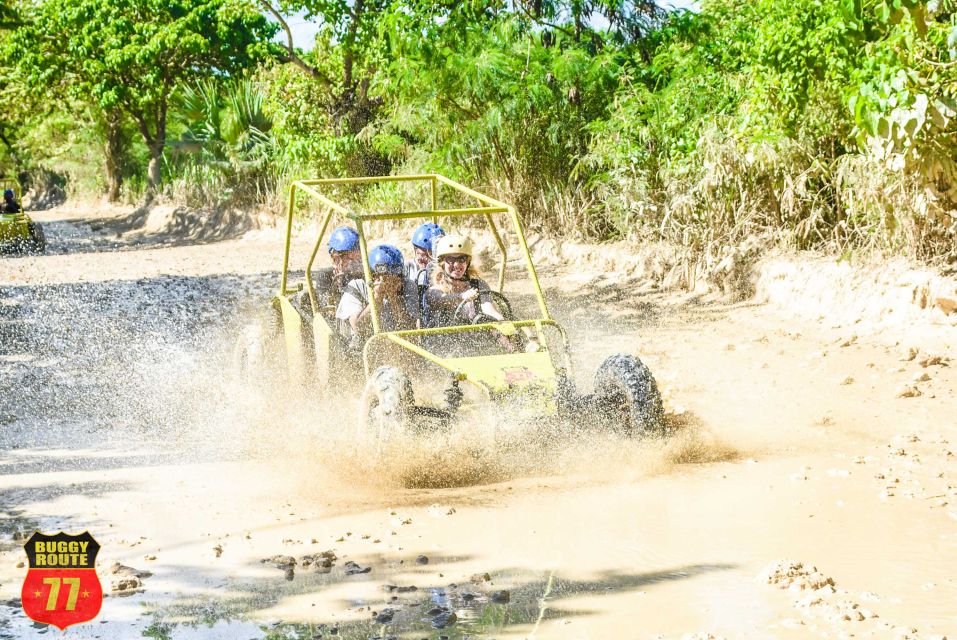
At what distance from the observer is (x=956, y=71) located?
25.4 feet

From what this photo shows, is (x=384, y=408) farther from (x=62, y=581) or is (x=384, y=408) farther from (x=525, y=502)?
(x=62, y=581)

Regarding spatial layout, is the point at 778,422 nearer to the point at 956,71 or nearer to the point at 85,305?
the point at 956,71

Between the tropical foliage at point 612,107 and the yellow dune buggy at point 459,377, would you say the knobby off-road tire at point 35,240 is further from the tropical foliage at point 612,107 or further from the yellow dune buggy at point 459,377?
the yellow dune buggy at point 459,377

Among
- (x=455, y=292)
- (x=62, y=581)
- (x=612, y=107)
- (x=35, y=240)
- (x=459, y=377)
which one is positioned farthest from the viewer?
(x=35, y=240)

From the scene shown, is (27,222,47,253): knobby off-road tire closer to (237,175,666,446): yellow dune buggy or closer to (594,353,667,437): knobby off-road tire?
(237,175,666,446): yellow dune buggy

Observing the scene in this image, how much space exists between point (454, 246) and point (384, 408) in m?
1.47

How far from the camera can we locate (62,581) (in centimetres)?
437

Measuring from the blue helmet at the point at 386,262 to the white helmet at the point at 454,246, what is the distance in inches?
10.2

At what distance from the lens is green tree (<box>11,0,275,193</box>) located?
84.3 feet

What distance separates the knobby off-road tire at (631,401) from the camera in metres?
5.81

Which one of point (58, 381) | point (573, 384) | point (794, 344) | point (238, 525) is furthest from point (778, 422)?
point (58, 381)

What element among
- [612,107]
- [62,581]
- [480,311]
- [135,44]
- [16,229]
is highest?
[135,44]

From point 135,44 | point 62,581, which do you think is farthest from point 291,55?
point 62,581

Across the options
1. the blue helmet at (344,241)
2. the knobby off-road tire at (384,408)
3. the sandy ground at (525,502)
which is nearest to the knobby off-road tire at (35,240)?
the sandy ground at (525,502)
